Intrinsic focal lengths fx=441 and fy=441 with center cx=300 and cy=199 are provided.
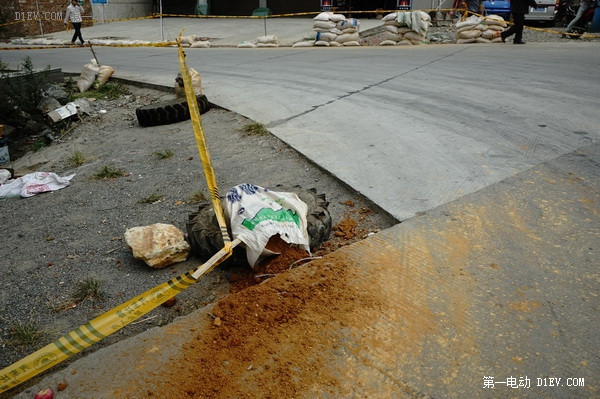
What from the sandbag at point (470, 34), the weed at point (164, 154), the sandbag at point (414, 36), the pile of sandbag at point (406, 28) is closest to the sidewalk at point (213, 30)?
the pile of sandbag at point (406, 28)

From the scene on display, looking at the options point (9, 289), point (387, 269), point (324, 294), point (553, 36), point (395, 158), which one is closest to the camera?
point (324, 294)

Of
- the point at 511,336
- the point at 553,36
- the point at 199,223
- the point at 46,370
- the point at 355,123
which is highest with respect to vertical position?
the point at 553,36

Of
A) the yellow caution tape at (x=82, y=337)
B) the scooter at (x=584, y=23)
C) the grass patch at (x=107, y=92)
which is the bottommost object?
the yellow caution tape at (x=82, y=337)

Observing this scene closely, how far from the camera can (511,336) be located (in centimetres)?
231

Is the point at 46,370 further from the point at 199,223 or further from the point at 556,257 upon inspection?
the point at 556,257

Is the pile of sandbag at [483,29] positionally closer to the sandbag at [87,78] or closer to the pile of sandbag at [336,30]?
the pile of sandbag at [336,30]

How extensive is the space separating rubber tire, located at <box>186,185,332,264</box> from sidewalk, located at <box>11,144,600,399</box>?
254mm

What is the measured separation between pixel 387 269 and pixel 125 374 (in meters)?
1.65

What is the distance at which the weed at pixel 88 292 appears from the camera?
2.96 meters

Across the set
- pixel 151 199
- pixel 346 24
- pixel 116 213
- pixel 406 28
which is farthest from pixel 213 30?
pixel 116 213

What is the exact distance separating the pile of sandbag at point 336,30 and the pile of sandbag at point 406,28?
3.37 feet

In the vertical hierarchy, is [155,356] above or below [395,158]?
below

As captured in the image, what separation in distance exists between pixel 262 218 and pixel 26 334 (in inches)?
61.6

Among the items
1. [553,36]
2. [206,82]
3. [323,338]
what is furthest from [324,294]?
[553,36]
